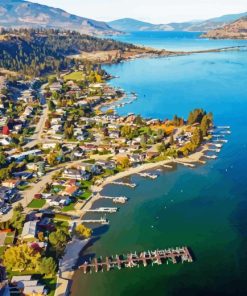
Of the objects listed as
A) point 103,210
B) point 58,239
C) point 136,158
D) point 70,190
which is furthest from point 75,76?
point 58,239

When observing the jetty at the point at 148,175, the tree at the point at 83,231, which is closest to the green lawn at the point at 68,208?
the tree at the point at 83,231

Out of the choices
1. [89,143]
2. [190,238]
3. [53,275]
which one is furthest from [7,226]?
[89,143]

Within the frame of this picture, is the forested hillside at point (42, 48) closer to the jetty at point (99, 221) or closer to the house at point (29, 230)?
the jetty at point (99, 221)

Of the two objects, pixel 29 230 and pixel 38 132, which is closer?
pixel 29 230

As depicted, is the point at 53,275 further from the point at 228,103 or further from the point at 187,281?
the point at 228,103

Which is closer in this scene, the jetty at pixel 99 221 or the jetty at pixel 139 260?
the jetty at pixel 139 260

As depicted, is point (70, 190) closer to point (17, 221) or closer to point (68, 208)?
point (68, 208)
